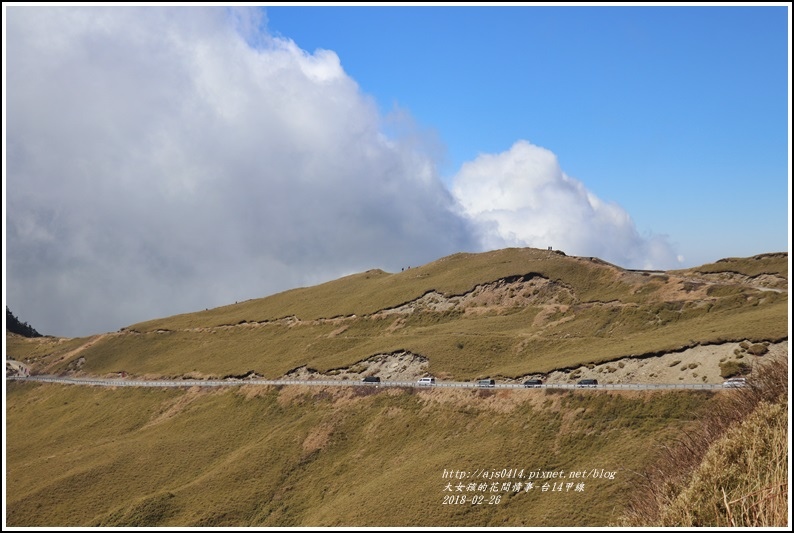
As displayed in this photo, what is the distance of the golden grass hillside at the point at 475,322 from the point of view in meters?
96.2

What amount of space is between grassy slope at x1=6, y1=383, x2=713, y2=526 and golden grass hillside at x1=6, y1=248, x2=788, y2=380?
15.4 meters

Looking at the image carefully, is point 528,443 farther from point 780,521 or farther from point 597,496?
point 780,521

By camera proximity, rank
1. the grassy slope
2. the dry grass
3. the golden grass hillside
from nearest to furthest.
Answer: the dry grass → the grassy slope → the golden grass hillside

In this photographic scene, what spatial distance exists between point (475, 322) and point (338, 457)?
57760 millimetres

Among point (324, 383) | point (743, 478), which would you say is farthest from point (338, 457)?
point (743, 478)

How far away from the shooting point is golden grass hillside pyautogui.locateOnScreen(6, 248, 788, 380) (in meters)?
96.2

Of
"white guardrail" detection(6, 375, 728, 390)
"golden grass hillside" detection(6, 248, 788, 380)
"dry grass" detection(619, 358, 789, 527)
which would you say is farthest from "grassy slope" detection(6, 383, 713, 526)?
"dry grass" detection(619, 358, 789, 527)

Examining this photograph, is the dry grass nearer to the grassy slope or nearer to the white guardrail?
the grassy slope

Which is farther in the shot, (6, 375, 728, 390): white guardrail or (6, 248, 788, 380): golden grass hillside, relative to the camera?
(6, 248, 788, 380): golden grass hillside

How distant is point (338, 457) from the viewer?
3095 inches

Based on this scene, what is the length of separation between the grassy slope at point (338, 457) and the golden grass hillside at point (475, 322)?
15.4 m

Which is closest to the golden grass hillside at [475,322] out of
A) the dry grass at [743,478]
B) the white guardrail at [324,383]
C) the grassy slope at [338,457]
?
the white guardrail at [324,383]

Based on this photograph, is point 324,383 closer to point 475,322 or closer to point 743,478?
point 475,322

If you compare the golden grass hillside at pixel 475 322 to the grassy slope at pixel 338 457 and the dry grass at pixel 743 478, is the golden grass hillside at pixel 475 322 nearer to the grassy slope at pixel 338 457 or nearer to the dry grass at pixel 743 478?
the grassy slope at pixel 338 457
